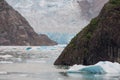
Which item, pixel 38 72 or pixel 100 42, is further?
pixel 100 42

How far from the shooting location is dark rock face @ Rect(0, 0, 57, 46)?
16750 centimetres

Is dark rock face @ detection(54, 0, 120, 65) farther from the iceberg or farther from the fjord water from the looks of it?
the iceberg

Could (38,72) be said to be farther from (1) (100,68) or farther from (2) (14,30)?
(2) (14,30)

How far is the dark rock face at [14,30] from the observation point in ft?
550

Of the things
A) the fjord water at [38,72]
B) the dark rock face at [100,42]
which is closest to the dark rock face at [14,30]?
the fjord water at [38,72]

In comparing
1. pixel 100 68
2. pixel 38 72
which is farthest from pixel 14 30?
pixel 100 68

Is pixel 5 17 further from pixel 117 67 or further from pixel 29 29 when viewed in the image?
pixel 117 67

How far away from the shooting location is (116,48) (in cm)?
3095

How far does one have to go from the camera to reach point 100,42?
31.7 meters

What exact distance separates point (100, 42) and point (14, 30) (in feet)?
464

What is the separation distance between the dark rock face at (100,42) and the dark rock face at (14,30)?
133 metres

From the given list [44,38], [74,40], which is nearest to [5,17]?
[44,38]

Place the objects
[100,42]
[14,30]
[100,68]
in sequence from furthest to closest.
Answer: [14,30]
[100,42]
[100,68]

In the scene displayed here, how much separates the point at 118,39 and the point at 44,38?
14853cm
